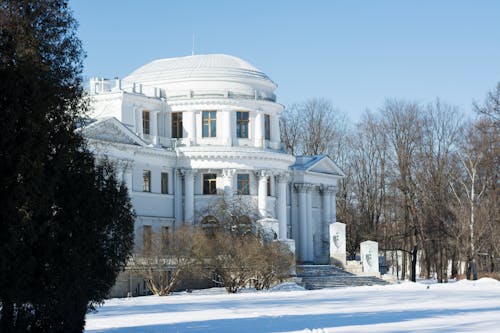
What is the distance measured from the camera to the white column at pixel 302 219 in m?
58.5

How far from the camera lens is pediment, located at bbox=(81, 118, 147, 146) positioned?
44500 mm

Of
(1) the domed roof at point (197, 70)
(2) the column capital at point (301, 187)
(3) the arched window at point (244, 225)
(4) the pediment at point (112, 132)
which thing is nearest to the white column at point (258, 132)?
(1) the domed roof at point (197, 70)

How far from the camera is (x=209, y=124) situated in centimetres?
5359

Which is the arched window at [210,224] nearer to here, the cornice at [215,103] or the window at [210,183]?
the window at [210,183]

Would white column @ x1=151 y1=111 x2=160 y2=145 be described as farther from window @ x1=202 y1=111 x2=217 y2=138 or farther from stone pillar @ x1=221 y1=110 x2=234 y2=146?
stone pillar @ x1=221 y1=110 x2=234 y2=146

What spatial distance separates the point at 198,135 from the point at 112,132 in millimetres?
8579

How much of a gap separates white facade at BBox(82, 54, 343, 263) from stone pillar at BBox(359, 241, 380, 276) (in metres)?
→ 5.41

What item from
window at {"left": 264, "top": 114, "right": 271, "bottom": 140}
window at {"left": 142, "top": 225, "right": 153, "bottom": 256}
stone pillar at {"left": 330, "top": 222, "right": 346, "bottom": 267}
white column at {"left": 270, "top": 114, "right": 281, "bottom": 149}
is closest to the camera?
window at {"left": 142, "top": 225, "right": 153, "bottom": 256}

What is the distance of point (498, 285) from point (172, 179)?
20.8 m

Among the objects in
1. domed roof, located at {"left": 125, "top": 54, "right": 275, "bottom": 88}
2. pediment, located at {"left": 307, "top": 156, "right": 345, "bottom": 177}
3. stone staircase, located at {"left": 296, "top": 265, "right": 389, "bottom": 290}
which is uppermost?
domed roof, located at {"left": 125, "top": 54, "right": 275, "bottom": 88}

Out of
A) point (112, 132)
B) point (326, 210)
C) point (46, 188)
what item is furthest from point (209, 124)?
point (46, 188)

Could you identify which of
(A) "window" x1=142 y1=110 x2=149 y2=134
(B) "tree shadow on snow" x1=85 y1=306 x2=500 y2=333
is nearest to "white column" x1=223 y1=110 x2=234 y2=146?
(A) "window" x1=142 y1=110 x2=149 y2=134

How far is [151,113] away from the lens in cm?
5353

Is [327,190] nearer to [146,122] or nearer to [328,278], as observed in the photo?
[328,278]
